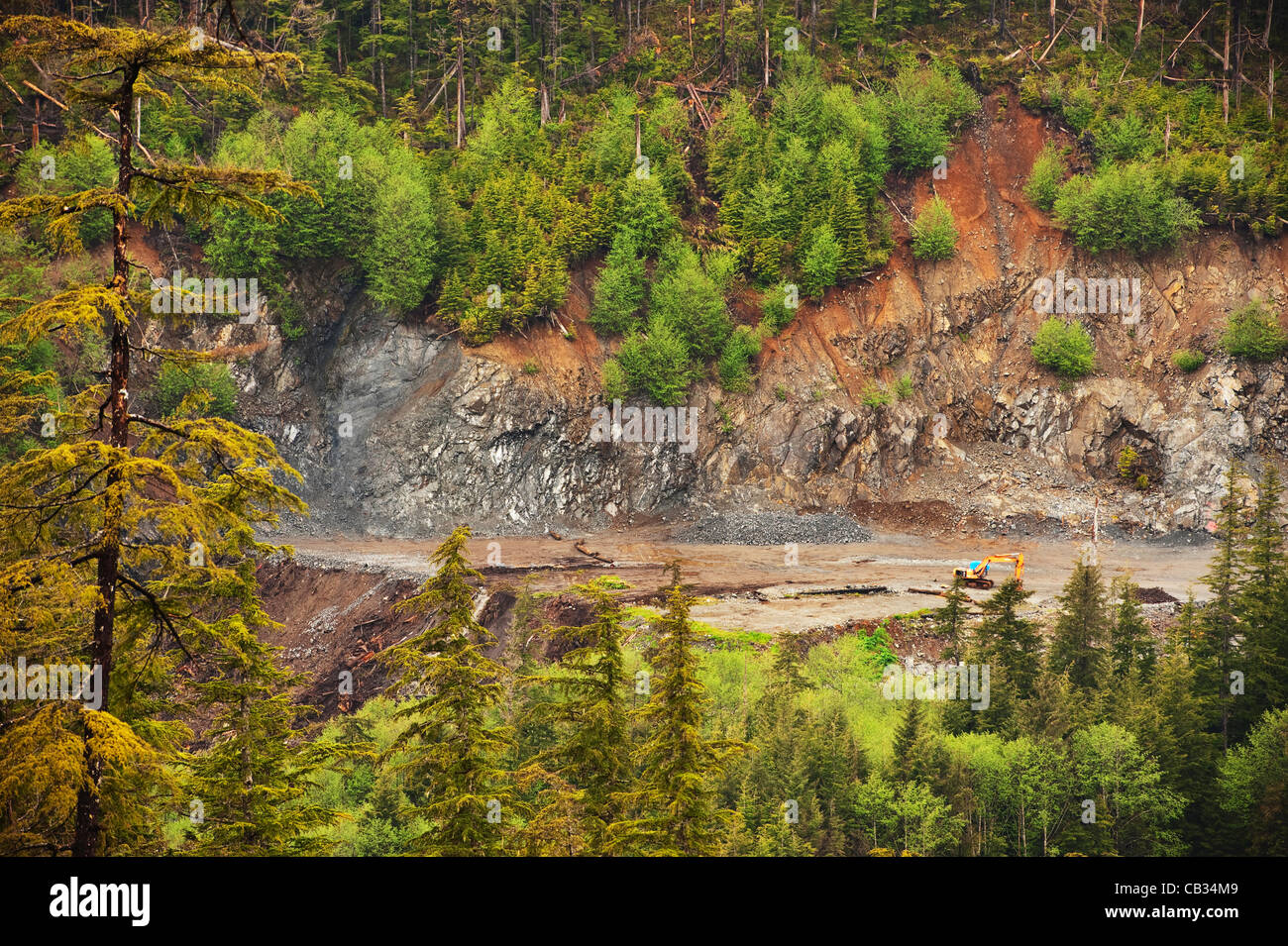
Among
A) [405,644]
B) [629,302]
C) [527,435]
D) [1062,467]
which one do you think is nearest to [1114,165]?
[1062,467]

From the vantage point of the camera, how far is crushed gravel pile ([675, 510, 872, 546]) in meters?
55.6

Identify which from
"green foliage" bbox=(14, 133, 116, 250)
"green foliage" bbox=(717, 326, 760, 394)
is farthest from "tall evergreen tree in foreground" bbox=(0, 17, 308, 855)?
"green foliage" bbox=(717, 326, 760, 394)

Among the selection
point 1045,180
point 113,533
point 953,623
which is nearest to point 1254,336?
point 1045,180

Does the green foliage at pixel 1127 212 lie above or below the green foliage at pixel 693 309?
above

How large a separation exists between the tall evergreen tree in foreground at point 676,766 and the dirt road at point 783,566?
83.6 ft

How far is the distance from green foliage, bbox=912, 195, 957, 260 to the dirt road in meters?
18.3

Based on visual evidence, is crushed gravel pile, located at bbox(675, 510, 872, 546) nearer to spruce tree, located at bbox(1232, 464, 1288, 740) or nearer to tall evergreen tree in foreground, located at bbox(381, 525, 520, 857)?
spruce tree, located at bbox(1232, 464, 1288, 740)

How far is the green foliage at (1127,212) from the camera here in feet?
→ 207

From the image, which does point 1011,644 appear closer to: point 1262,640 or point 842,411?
point 1262,640

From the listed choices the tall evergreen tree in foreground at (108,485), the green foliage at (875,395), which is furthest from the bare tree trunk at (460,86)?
the tall evergreen tree in foreground at (108,485)

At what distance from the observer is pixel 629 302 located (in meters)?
61.6

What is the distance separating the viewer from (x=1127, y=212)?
63688 millimetres

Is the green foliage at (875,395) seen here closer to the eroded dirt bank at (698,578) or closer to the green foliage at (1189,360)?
the eroded dirt bank at (698,578)

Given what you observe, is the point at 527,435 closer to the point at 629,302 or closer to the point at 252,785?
the point at 629,302
